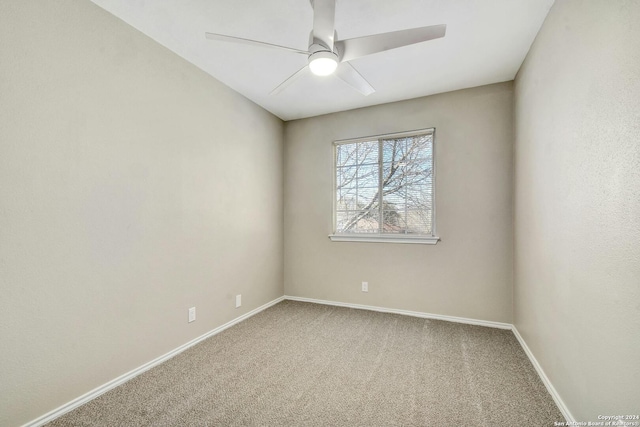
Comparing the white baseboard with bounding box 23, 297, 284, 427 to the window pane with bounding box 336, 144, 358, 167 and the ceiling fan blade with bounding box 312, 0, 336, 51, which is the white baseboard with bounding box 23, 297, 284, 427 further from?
the ceiling fan blade with bounding box 312, 0, 336, 51

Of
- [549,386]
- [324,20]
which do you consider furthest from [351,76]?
[549,386]

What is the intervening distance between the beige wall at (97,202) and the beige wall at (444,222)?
1300 mm

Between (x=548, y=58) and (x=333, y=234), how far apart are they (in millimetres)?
2580

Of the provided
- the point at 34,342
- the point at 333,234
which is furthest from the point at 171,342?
the point at 333,234

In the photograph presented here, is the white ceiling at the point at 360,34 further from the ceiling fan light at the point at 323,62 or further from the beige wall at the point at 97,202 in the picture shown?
the ceiling fan light at the point at 323,62

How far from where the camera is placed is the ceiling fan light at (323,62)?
1.54 m

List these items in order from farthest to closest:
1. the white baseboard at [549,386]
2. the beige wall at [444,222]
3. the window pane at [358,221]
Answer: the window pane at [358,221], the beige wall at [444,222], the white baseboard at [549,386]

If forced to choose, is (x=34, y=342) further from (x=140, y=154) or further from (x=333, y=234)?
(x=333, y=234)

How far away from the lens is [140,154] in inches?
81.2

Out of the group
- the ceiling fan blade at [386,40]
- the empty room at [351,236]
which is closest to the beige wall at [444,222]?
the empty room at [351,236]

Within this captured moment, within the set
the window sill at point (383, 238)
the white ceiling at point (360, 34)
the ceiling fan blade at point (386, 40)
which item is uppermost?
the white ceiling at point (360, 34)

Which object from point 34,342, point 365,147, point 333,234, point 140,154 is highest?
point 365,147

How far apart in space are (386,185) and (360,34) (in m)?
1.72

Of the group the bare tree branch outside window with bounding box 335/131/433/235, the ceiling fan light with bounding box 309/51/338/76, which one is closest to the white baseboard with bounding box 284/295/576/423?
the bare tree branch outside window with bounding box 335/131/433/235
